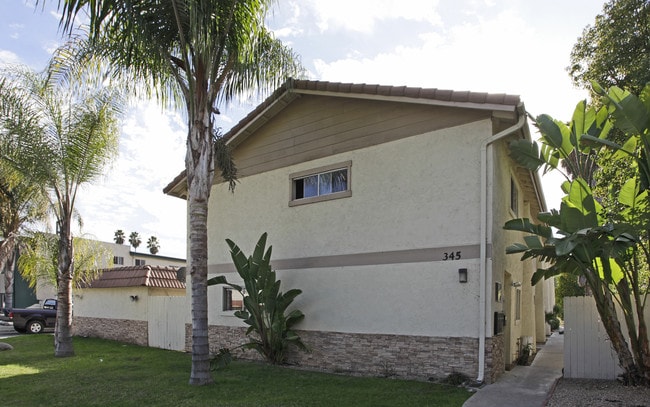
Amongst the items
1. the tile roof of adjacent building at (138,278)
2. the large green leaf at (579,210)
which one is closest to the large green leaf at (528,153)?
the large green leaf at (579,210)

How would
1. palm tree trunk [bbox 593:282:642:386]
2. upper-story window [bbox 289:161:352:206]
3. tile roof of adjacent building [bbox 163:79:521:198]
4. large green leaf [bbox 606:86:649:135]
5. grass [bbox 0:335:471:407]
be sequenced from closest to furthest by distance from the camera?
large green leaf [bbox 606:86:649:135]
grass [bbox 0:335:471:407]
palm tree trunk [bbox 593:282:642:386]
tile roof of adjacent building [bbox 163:79:521:198]
upper-story window [bbox 289:161:352:206]

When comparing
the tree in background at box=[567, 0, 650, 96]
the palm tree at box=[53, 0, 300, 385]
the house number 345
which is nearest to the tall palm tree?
the palm tree at box=[53, 0, 300, 385]

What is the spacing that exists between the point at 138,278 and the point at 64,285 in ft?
14.6

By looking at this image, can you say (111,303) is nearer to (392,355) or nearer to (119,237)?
(392,355)

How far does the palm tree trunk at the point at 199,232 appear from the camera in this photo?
942 centimetres

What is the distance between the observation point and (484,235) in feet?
31.2

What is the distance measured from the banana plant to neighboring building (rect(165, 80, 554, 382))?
41 cm

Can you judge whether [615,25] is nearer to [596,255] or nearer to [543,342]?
[596,255]

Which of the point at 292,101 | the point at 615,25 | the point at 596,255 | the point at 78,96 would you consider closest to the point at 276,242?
the point at 292,101

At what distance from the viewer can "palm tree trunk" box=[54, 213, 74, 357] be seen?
1397 cm

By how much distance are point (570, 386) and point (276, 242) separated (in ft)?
24.3

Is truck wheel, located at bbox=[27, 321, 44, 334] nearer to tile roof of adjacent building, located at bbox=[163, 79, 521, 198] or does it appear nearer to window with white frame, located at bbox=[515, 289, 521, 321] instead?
tile roof of adjacent building, located at bbox=[163, 79, 521, 198]

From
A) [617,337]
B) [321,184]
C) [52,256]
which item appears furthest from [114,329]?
[617,337]

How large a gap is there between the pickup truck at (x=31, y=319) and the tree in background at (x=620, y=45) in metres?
24.6
